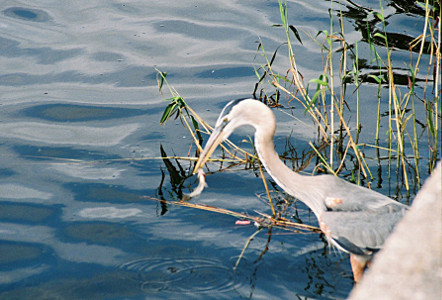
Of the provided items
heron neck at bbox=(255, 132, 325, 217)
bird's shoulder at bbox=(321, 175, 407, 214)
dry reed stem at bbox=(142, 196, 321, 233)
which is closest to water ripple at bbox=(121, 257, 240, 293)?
dry reed stem at bbox=(142, 196, 321, 233)

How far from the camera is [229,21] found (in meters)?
9.95

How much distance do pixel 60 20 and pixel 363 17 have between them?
4634 millimetres

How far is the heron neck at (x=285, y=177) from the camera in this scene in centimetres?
453

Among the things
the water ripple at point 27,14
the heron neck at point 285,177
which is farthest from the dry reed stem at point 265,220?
the water ripple at point 27,14

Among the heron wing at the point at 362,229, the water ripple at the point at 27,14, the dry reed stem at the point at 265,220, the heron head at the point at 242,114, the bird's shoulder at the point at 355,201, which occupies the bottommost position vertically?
the dry reed stem at the point at 265,220

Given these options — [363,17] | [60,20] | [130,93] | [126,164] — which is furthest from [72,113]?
[363,17]

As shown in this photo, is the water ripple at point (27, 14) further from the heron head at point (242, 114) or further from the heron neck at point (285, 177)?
the heron neck at point (285, 177)

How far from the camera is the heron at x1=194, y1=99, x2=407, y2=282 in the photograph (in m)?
4.39

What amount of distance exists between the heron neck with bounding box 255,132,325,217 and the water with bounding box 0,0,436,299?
49 centimetres

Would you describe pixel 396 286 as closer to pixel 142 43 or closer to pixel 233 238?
→ pixel 233 238

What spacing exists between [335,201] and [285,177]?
0.40 m

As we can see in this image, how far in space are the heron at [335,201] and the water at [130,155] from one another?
1.24 feet

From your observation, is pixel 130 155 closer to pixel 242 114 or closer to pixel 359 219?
pixel 242 114

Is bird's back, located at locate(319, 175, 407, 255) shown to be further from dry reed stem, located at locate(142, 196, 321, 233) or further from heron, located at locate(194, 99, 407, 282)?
dry reed stem, located at locate(142, 196, 321, 233)
